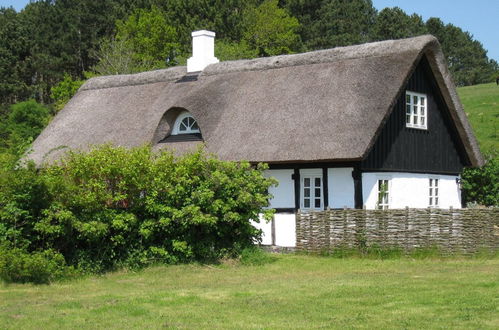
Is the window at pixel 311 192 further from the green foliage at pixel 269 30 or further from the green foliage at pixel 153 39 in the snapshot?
the green foliage at pixel 269 30

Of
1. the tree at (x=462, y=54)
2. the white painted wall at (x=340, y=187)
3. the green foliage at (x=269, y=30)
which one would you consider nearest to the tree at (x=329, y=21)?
the green foliage at (x=269, y=30)

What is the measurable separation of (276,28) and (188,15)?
644 centimetres

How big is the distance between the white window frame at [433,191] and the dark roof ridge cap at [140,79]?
30.4 ft

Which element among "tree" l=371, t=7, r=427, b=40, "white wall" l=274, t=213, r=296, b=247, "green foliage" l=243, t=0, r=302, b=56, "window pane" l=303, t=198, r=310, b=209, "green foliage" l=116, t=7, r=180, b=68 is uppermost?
"tree" l=371, t=7, r=427, b=40

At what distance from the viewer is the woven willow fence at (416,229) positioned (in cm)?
1750

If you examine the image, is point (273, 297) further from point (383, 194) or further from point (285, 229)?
point (383, 194)

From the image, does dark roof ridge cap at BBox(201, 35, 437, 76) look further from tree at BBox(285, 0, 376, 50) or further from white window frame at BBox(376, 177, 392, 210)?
tree at BBox(285, 0, 376, 50)

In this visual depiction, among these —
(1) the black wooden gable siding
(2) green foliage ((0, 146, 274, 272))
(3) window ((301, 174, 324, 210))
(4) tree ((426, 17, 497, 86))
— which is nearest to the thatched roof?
(1) the black wooden gable siding

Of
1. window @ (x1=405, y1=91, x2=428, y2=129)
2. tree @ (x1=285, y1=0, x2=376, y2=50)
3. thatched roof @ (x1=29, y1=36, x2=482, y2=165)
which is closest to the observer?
thatched roof @ (x1=29, y1=36, x2=482, y2=165)

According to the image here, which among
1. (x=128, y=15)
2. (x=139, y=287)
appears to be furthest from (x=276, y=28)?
(x=139, y=287)

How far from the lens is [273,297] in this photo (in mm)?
12570

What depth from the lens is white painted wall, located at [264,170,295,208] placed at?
21245 millimetres

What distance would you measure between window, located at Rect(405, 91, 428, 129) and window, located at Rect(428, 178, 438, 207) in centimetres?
178

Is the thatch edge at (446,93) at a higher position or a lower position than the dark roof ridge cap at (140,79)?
lower
